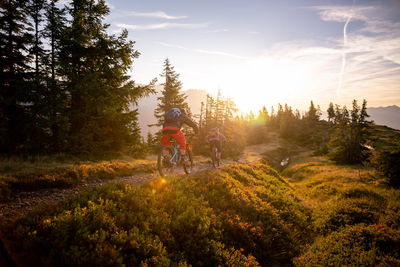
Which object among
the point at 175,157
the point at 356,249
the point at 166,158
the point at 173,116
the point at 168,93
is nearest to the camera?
the point at 356,249

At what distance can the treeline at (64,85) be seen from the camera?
42.6 feet

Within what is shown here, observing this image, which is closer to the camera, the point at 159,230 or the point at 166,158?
the point at 159,230

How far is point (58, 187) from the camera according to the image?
6.69 meters

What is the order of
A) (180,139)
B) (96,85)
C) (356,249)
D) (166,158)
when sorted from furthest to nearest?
(96,85) < (180,139) < (166,158) < (356,249)

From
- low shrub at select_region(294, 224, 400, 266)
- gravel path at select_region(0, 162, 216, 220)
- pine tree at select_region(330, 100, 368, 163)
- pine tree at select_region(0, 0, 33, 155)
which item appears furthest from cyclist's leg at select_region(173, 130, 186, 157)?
pine tree at select_region(330, 100, 368, 163)

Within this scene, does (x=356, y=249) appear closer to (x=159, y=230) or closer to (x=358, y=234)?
(x=358, y=234)

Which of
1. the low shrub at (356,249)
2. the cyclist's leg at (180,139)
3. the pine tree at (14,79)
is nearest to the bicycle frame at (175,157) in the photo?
the cyclist's leg at (180,139)

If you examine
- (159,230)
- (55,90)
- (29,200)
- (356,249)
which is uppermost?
(55,90)

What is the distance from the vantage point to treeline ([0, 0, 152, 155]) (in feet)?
42.6

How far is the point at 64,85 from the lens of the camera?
13898 mm

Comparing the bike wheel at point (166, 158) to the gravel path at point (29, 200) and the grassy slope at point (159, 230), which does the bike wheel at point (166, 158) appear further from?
the gravel path at point (29, 200)

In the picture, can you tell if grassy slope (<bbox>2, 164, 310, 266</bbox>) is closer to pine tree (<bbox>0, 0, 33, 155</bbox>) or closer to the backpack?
the backpack

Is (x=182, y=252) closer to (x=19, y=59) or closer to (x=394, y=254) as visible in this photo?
(x=394, y=254)

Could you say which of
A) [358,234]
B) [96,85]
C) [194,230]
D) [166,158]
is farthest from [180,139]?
[96,85]
